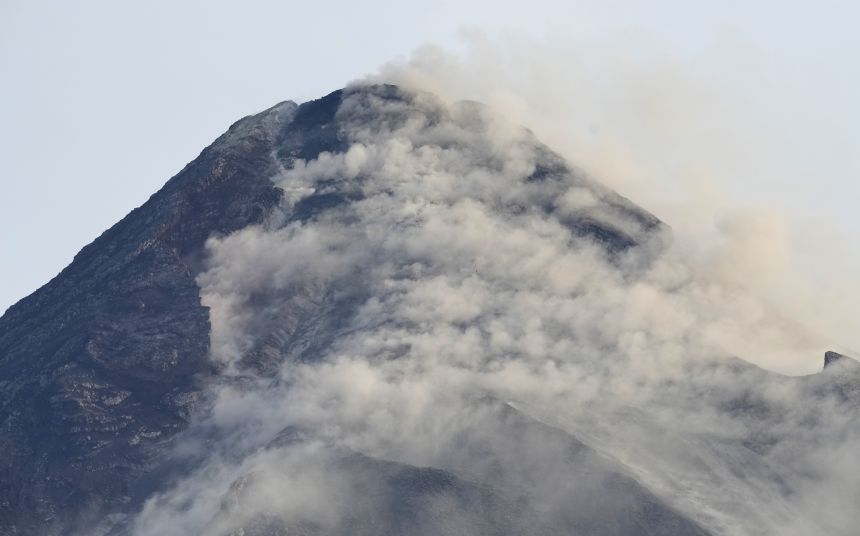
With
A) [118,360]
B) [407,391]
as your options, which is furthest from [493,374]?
[118,360]

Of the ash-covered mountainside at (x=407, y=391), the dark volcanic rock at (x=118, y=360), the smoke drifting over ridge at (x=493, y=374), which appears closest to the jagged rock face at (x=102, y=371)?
the dark volcanic rock at (x=118, y=360)

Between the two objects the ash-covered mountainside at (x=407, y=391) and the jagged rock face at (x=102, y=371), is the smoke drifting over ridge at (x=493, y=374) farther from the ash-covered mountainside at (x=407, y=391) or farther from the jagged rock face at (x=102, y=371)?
the jagged rock face at (x=102, y=371)

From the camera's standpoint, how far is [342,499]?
13650 cm

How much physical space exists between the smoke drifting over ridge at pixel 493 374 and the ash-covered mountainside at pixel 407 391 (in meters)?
0.34

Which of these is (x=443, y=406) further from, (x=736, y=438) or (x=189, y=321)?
(x=189, y=321)

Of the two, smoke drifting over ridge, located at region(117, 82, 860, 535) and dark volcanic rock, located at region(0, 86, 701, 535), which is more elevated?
dark volcanic rock, located at region(0, 86, 701, 535)

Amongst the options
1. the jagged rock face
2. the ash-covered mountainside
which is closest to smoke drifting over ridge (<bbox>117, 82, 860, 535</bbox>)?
the ash-covered mountainside

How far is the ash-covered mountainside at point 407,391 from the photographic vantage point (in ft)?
443

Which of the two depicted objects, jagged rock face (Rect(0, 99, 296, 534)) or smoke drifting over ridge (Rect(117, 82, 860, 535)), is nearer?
smoke drifting over ridge (Rect(117, 82, 860, 535))

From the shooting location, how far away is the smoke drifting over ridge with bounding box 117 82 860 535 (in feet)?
450

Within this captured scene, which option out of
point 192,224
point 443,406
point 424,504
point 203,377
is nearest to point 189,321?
point 203,377

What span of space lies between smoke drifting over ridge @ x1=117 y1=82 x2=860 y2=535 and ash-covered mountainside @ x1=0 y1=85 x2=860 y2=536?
1.12ft

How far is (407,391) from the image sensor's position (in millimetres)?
157500

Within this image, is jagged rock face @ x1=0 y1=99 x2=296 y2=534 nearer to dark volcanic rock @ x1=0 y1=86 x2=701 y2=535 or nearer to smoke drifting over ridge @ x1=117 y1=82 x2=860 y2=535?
dark volcanic rock @ x1=0 y1=86 x2=701 y2=535
